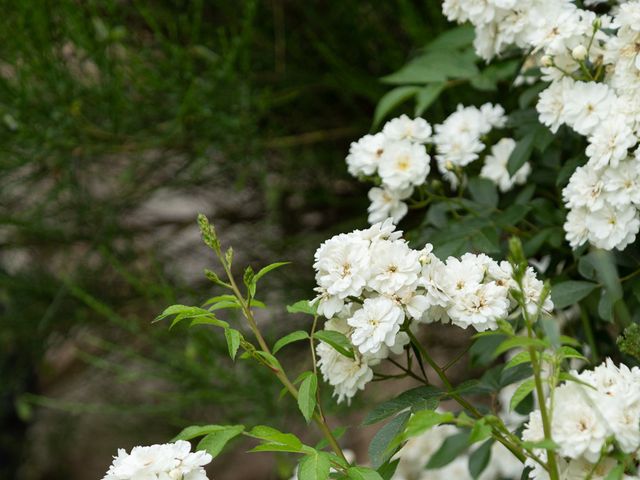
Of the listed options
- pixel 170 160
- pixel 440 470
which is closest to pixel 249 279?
pixel 440 470

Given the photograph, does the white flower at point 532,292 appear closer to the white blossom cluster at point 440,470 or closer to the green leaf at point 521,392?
the green leaf at point 521,392

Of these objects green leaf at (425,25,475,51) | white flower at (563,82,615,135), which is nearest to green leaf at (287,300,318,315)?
white flower at (563,82,615,135)

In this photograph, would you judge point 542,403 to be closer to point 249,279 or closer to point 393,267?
point 393,267

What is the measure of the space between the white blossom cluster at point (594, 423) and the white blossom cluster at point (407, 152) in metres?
0.45

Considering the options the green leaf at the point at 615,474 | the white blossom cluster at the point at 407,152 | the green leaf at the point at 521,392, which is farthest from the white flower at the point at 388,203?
the green leaf at the point at 615,474

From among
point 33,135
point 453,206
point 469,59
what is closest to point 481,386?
point 453,206

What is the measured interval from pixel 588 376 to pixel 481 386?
0.28 meters

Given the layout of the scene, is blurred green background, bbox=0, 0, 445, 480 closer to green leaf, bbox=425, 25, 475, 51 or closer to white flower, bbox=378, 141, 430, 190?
green leaf, bbox=425, 25, 475, 51

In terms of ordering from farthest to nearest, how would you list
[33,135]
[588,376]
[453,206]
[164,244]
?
1. [164,244]
2. [33,135]
3. [453,206]
4. [588,376]

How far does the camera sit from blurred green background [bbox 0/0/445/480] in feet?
6.42

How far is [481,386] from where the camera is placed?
1.17 m

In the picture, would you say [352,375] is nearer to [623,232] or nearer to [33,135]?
[623,232]

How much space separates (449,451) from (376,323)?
463mm

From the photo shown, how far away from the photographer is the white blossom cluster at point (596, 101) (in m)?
1.10
